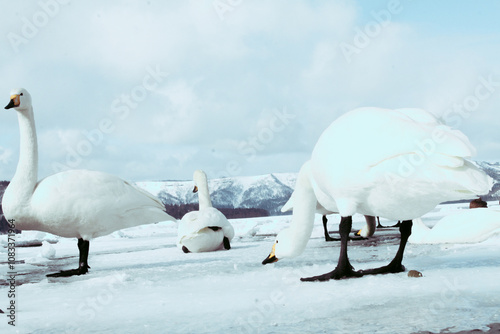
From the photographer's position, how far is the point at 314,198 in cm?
545

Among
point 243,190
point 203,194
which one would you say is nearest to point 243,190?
point 243,190

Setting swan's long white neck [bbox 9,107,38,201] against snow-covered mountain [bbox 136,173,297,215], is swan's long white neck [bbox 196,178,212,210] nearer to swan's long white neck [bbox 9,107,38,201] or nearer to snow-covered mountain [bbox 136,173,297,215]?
swan's long white neck [bbox 9,107,38,201]

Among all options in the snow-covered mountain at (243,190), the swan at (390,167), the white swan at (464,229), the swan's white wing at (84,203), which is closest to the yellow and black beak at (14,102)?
the swan's white wing at (84,203)

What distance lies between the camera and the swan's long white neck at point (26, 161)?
659 centimetres

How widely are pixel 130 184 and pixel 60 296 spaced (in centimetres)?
275

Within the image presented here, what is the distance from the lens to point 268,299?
4.01 m

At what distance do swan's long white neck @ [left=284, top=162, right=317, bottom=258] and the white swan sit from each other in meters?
3.30

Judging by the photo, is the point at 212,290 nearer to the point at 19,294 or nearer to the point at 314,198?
the point at 314,198

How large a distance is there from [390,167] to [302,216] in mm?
1324

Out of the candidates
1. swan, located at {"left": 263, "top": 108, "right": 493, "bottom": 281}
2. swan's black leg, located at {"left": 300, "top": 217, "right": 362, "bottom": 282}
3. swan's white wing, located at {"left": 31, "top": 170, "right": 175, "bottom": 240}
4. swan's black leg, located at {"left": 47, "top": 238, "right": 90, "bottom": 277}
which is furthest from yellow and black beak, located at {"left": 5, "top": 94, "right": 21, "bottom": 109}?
swan's black leg, located at {"left": 300, "top": 217, "right": 362, "bottom": 282}

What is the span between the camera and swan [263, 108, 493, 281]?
421cm

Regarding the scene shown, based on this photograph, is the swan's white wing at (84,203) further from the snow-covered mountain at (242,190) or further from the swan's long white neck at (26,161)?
the snow-covered mountain at (242,190)

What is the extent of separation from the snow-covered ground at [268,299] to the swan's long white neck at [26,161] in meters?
1.19

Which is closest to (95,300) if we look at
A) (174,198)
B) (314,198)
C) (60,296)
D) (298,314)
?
(60,296)
